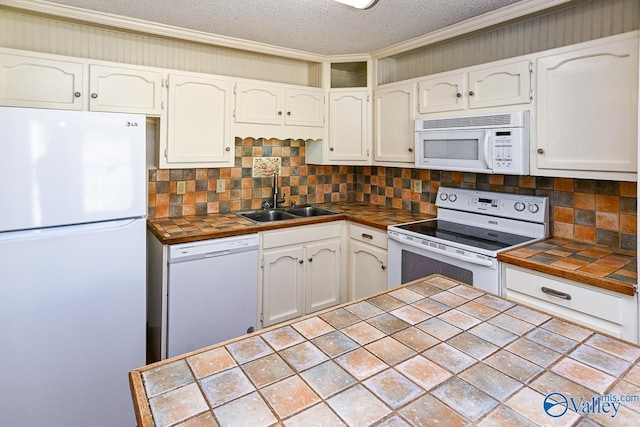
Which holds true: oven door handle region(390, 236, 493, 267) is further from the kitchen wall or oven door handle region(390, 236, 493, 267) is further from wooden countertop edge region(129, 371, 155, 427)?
wooden countertop edge region(129, 371, 155, 427)

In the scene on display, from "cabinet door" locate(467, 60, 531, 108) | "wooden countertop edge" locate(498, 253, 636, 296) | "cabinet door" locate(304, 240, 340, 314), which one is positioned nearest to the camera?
"wooden countertop edge" locate(498, 253, 636, 296)

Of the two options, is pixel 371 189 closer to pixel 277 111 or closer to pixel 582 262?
pixel 277 111

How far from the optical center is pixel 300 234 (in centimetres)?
289

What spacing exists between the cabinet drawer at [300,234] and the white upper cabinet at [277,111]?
0.75 meters

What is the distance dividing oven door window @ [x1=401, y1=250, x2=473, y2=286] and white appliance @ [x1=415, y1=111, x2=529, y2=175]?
611 mm

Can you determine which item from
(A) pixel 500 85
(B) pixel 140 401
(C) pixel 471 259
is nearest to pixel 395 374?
(B) pixel 140 401

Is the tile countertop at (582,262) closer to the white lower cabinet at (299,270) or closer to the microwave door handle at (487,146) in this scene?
the microwave door handle at (487,146)

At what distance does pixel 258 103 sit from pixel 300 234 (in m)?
1.03

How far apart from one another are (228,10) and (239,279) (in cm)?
166

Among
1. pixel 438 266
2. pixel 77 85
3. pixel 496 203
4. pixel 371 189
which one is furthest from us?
pixel 371 189

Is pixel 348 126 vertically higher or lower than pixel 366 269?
higher

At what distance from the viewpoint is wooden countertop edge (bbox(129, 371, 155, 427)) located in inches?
28.5

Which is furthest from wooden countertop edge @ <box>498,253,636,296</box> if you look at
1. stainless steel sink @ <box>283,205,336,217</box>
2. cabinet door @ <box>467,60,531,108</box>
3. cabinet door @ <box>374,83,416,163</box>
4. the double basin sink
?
stainless steel sink @ <box>283,205,336,217</box>

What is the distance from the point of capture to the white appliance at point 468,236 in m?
2.13
